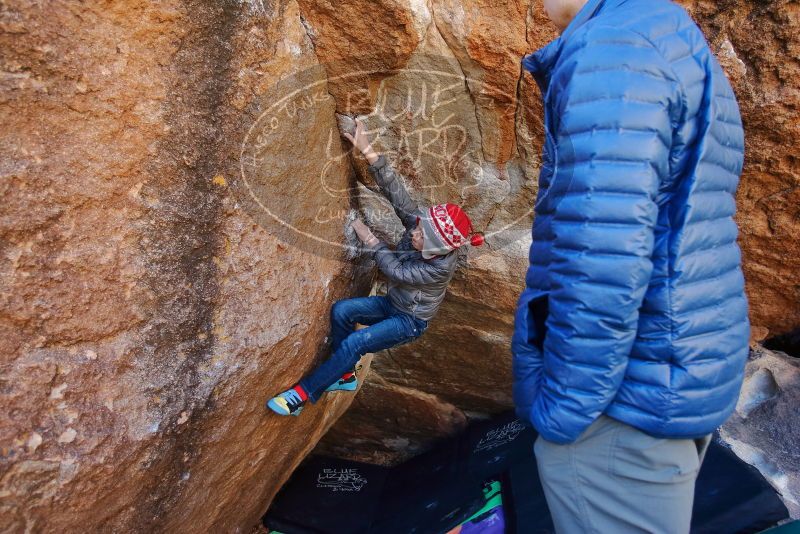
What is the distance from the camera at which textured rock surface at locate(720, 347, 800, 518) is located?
7.93ft

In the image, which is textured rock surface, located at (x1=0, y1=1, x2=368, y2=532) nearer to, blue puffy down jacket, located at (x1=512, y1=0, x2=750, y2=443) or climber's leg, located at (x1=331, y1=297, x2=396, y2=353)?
climber's leg, located at (x1=331, y1=297, x2=396, y2=353)

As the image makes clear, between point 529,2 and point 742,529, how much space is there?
206 centimetres

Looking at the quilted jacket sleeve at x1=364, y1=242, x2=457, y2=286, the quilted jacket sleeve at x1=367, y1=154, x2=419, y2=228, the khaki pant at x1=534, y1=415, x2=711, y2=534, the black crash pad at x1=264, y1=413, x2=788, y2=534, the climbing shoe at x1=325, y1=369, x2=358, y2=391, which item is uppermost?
the quilted jacket sleeve at x1=367, y1=154, x2=419, y2=228

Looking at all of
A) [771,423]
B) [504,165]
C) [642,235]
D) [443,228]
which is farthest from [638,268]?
[771,423]

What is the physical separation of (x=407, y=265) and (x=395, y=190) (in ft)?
1.04

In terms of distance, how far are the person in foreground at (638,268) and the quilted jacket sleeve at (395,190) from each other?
1097 mm

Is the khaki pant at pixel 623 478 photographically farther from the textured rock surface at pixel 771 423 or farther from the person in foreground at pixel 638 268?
the textured rock surface at pixel 771 423

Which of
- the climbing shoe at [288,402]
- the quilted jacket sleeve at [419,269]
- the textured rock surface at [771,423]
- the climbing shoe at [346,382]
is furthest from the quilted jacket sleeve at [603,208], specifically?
the textured rock surface at [771,423]

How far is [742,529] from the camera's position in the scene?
86.3 inches

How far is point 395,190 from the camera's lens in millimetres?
2447

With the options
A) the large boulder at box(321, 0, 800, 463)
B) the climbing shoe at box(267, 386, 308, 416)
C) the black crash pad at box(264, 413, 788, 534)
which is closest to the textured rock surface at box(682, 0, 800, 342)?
the large boulder at box(321, 0, 800, 463)

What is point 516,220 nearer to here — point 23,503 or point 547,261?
point 547,261

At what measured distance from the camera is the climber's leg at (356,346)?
244 cm

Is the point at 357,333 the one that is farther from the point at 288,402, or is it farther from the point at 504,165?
the point at 504,165
